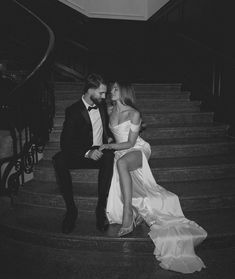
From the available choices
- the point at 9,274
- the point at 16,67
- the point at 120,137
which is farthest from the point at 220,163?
the point at 16,67

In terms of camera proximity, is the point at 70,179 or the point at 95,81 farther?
the point at 95,81

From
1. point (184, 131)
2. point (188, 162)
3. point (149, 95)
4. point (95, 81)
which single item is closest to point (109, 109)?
point (95, 81)

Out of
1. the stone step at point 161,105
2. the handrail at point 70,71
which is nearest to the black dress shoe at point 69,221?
the stone step at point 161,105

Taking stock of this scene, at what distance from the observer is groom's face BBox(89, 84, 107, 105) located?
10.7ft

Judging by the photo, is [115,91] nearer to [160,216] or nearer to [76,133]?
[76,133]

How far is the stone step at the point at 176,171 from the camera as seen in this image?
3.77 meters

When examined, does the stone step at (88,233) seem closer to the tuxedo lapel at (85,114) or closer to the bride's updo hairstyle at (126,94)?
the tuxedo lapel at (85,114)

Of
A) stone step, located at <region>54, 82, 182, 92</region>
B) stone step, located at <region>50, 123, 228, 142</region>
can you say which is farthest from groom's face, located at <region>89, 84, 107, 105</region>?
stone step, located at <region>54, 82, 182, 92</region>

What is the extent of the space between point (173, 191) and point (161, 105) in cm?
217

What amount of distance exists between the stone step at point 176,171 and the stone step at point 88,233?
58 cm

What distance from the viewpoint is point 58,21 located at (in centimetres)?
750

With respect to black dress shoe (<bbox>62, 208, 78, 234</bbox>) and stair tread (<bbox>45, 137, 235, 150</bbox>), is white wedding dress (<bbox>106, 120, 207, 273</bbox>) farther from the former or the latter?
stair tread (<bbox>45, 137, 235, 150</bbox>)

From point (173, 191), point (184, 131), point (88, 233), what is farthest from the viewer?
point (184, 131)

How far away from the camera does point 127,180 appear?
118 inches
